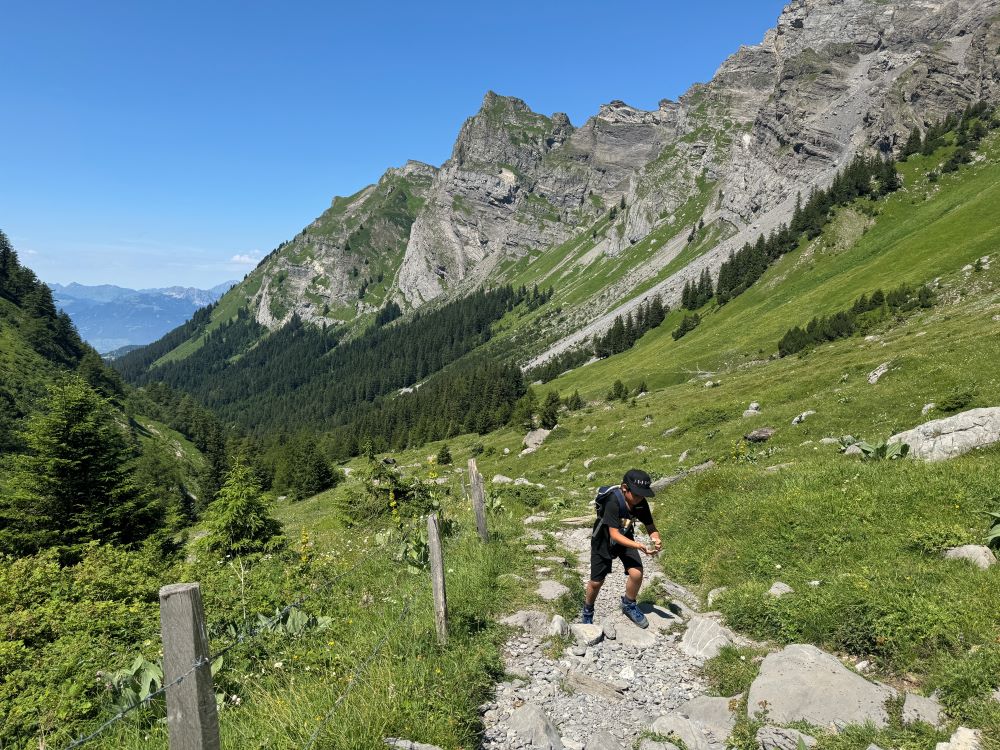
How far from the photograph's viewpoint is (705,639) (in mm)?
8852

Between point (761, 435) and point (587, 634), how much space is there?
20.4 meters

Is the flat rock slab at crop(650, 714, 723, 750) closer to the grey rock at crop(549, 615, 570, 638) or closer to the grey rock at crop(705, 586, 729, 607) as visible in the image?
the grey rock at crop(549, 615, 570, 638)

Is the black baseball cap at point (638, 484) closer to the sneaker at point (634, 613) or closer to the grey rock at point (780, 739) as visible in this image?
the sneaker at point (634, 613)

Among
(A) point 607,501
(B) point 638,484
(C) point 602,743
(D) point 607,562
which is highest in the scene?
(B) point 638,484

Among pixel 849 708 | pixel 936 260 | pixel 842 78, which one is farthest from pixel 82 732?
pixel 842 78

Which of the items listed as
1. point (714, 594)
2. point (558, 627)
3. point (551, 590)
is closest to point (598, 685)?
point (558, 627)

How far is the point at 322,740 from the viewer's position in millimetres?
5566

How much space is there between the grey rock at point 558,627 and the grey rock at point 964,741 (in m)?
5.32

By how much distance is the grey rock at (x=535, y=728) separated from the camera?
255 inches

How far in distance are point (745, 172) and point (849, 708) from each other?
735 feet

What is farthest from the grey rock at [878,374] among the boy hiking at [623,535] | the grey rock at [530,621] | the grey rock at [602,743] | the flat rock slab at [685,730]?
the grey rock at [602,743]

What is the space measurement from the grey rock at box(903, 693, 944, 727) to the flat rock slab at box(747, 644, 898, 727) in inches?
9.2

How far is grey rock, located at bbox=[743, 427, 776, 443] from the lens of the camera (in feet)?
83.8

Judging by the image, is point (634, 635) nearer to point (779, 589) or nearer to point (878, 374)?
point (779, 589)
